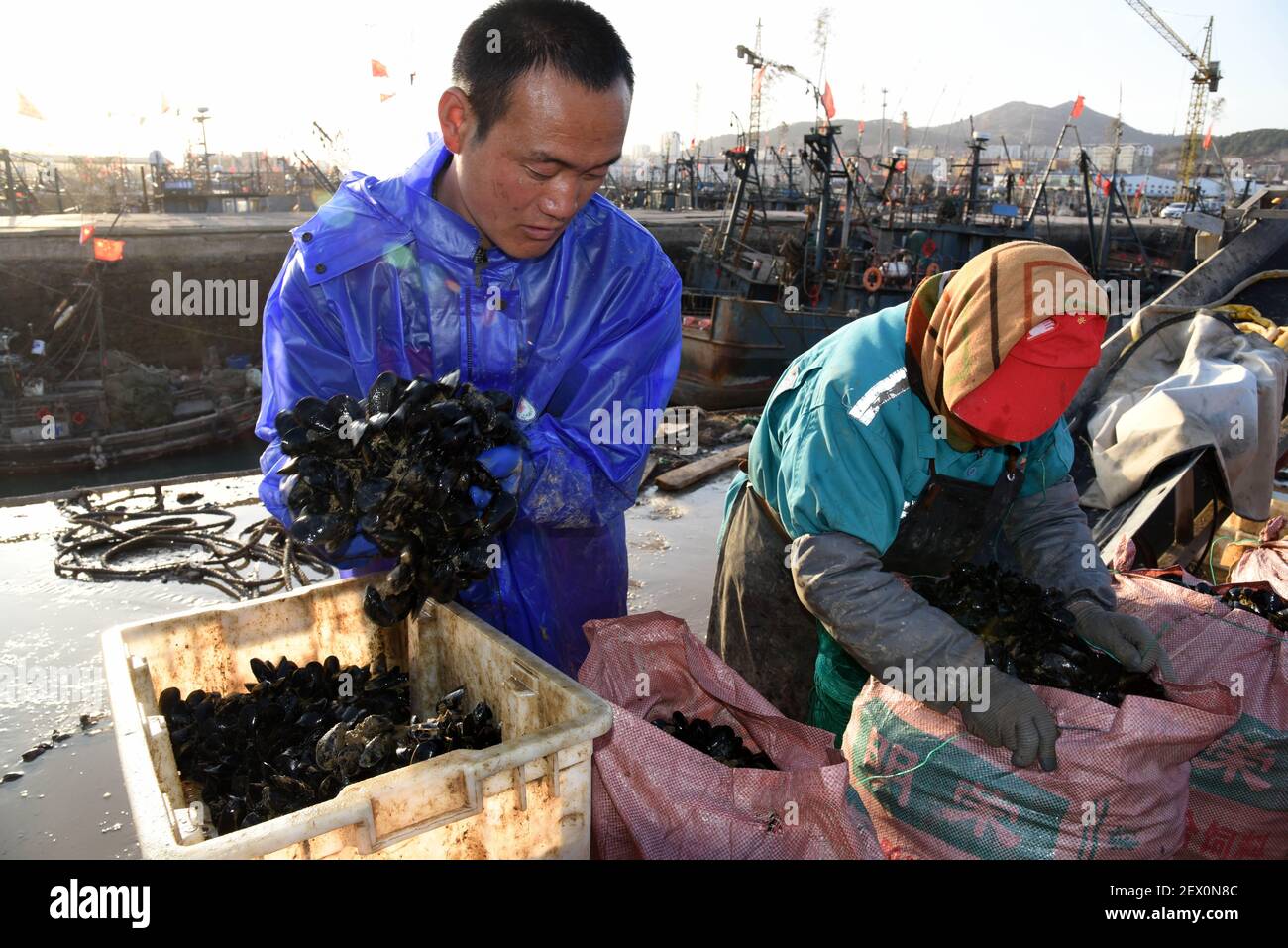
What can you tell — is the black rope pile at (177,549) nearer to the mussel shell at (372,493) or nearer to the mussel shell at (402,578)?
the mussel shell at (402,578)

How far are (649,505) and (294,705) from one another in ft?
11.4

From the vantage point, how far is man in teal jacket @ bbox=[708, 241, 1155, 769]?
1.82 m

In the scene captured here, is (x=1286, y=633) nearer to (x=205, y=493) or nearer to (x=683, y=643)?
(x=683, y=643)

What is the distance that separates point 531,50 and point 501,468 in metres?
0.86

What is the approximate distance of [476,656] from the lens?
2.03 metres

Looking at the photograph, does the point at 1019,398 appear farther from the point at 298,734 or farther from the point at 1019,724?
the point at 298,734

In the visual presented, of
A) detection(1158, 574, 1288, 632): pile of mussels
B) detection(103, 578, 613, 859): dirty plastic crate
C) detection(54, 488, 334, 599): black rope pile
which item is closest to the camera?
detection(103, 578, 613, 859): dirty plastic crate

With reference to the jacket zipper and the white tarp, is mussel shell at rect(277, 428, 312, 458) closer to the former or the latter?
the jacket zipper

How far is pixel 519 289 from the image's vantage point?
2096 millimetres

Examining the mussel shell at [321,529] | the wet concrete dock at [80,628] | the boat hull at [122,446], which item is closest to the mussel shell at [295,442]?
the mussel shell at [321,529]

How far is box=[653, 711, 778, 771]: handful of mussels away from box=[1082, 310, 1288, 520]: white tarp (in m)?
2.39

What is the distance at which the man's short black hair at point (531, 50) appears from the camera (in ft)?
5.82

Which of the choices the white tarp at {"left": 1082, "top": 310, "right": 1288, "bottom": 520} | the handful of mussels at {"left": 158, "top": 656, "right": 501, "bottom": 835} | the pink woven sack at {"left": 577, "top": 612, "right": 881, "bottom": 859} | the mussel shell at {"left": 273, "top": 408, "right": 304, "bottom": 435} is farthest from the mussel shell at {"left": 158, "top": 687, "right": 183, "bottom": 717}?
the white tarp at {"left": 1082, "top": 310, "right": 1288, "bottom": 520}

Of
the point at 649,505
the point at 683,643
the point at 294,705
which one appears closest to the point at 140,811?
the point at 294,705
